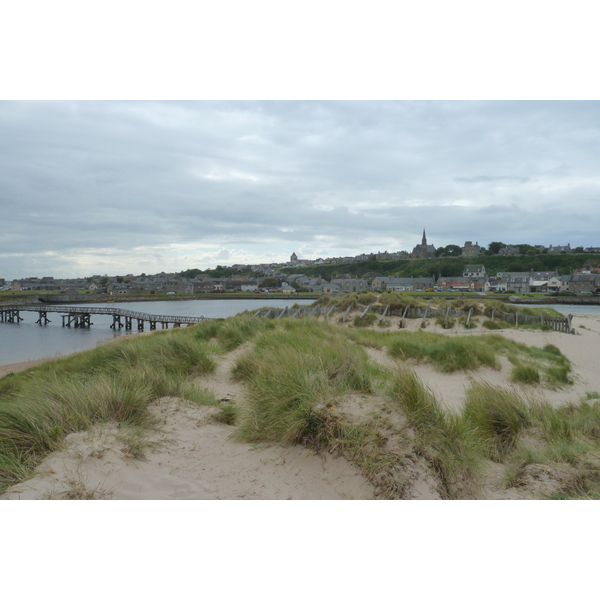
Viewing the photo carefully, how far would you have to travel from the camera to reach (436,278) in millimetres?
104938

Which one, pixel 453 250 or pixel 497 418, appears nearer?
pixel 497 418

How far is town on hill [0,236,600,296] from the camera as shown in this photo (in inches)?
3273

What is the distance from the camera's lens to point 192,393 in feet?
18.6

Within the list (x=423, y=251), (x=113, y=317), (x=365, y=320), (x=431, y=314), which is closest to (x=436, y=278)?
(x=423, y=251)

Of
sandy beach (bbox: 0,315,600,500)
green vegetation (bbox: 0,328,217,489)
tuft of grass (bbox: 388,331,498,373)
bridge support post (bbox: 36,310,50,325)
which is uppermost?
green vegetation (bbox: 0,328,217,489)

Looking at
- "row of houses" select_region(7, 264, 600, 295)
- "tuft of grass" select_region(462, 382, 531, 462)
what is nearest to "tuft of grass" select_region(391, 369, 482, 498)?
"tuft of grass" select_region(462, 382, 531, 462)

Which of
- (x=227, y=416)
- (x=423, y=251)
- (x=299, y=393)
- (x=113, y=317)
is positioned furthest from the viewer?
(x=423, y=251)

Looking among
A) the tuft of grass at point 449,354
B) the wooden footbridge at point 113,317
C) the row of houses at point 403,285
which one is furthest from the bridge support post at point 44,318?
the tuft of grass at point 449,354

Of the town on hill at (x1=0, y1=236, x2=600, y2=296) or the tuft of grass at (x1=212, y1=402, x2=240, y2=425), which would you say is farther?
the town on hill at (x1=0, y1=236, x2=600, y2=296)

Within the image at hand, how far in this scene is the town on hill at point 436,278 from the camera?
273 feet

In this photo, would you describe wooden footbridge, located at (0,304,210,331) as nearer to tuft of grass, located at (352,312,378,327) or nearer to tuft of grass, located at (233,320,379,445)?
tuft of grass, located at (352,312,378,327)

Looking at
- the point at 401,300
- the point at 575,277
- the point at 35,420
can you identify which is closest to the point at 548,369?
the point at 35,420

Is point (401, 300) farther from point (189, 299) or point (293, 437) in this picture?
point (189, 299)

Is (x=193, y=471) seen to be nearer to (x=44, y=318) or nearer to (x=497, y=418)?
(x=497, y=418)
